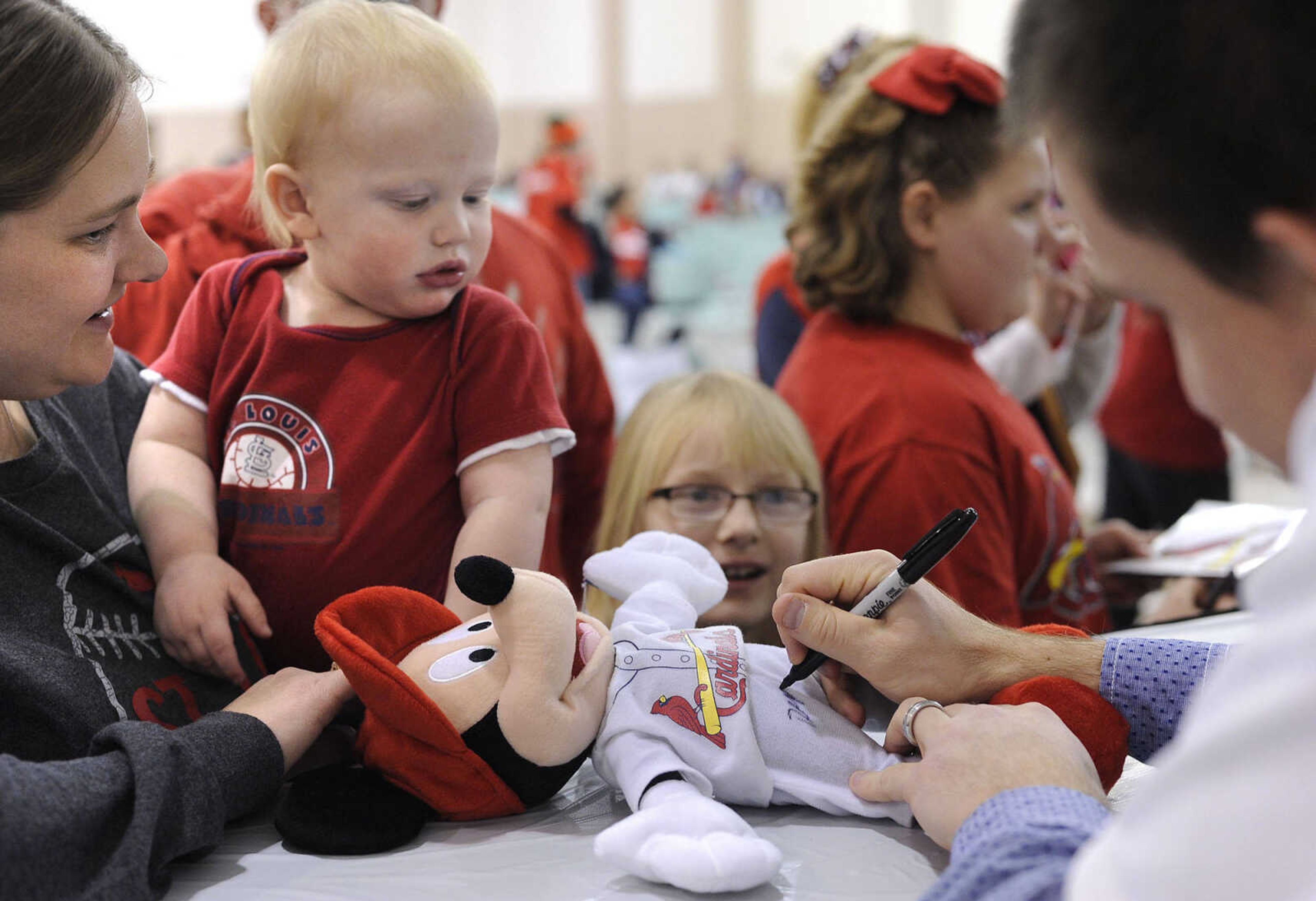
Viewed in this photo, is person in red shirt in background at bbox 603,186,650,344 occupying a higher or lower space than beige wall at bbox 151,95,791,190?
higher

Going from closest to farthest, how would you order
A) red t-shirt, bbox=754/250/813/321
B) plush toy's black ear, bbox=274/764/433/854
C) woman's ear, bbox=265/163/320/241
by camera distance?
plush toy's black ear, bbox=274/764/433/854
woman's ear, bbox=265/163/320/241
red t-shirt, bbox=754/250/813/321

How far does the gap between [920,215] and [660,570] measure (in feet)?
3.41

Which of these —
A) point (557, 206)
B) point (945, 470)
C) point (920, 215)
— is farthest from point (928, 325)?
point (557, 206)

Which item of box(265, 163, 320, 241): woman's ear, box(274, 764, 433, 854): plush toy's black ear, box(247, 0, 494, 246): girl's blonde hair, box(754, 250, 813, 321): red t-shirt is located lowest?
box(754, 250, 813, 321): red t-shirt

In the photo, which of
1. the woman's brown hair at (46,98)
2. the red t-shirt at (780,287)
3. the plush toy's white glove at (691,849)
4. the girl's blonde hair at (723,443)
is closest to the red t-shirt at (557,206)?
the red t-shirt at (780,287)

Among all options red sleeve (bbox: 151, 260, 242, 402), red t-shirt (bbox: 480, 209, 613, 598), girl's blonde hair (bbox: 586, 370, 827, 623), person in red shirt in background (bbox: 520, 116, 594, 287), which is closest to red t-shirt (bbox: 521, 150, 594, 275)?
person in red shirt in background (bbox: 520, 116, 594, 287)

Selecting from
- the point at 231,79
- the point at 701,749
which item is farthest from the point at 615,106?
the point at 701,749

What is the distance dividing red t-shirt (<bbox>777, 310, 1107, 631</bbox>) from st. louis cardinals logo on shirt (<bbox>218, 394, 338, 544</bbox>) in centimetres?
81

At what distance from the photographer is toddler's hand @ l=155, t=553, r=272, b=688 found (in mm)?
1237

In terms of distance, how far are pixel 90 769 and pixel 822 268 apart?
4.95ft

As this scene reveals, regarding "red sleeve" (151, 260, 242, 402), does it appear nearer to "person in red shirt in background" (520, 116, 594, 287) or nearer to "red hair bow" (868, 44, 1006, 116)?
"red hair bow" (868, 44, 1006, 116)

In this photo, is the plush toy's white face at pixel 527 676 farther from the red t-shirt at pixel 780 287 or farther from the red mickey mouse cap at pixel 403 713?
the red t-shirt at pixel 780 287

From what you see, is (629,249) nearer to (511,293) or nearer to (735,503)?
(511,293)

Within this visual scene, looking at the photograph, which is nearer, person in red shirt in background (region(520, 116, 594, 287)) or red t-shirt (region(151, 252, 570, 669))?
red t-shirt (region(151, 252, 570, 669))
